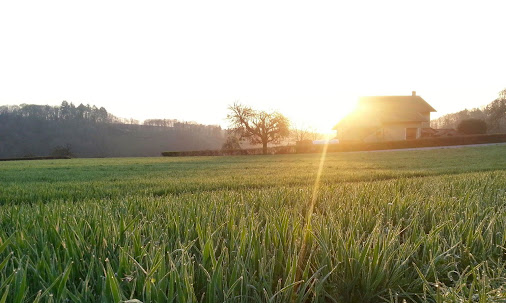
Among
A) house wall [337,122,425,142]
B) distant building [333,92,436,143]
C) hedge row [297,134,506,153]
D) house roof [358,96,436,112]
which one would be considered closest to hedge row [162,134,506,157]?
hedge row [297,134,506,153]

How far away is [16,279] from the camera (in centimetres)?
98

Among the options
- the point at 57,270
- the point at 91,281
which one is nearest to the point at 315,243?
the point at 91,281

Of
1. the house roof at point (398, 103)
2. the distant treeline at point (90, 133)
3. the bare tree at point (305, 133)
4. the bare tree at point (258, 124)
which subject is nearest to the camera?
the bare tree at point (258, 124)

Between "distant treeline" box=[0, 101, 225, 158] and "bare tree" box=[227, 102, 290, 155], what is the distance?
44.1 m

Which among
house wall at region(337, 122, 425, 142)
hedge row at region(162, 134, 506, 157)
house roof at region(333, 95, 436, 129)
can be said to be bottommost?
hedge row at region(162, 134, 506, 157)

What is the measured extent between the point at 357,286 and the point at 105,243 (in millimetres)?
1082

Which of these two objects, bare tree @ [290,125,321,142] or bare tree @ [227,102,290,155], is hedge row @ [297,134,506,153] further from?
bare tree @ [290,125,321,142]

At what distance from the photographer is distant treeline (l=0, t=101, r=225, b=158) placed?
282ft

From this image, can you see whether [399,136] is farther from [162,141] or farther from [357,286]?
[162,141]

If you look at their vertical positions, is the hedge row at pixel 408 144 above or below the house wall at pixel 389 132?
below

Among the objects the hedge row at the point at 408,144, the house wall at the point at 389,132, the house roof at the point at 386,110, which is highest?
the house roof at the point at 386,110

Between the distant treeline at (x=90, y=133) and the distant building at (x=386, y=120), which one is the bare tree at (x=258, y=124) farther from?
the distant treeline at (x=90, y=133)

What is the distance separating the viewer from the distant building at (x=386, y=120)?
156 feet

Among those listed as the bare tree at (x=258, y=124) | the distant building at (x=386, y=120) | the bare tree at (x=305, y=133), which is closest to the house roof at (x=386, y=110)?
the distant building at (x=386, y=120)
